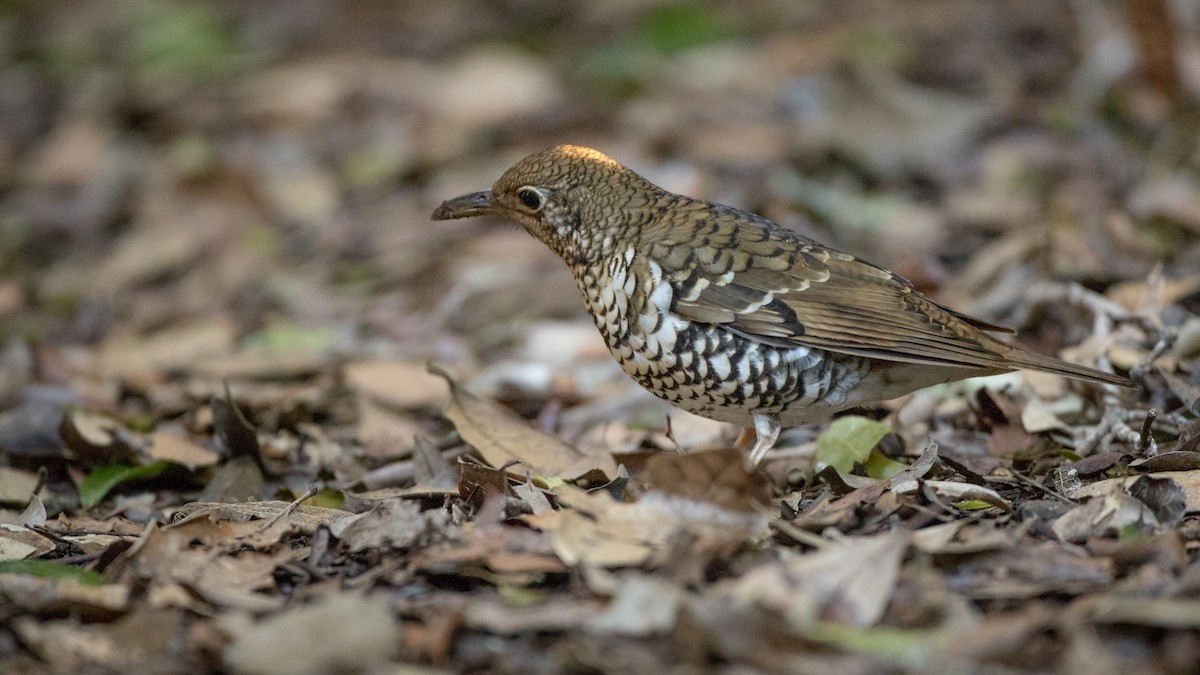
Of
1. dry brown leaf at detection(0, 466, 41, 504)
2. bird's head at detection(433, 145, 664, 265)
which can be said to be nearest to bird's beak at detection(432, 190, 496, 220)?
bird's head at detection(433, 145, 664, 265)

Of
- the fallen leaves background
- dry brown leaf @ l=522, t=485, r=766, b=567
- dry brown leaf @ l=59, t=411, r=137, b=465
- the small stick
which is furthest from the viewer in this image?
dry brown leaf @ l=59, t=411, r=137, b=465

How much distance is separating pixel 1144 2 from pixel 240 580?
660cm

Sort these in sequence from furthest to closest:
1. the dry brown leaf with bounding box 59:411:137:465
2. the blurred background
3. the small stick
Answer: the blurred background → the dry brown leaf with bounding box 59:411:137:465 → the small stick

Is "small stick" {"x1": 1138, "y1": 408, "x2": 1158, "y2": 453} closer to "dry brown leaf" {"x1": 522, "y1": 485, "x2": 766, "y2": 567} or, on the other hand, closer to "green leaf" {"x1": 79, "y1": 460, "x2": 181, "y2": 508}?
"dry brown leaf" {"x1": 522, "y1": 485, "x2": 766, "y2": 567}

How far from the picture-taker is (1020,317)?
6.22 metres

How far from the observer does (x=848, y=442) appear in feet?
16.4

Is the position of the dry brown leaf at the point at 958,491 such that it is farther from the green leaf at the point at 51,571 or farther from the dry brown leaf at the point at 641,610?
the green leaf at the point at 51,571

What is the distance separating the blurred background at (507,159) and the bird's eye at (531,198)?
1.32 meters

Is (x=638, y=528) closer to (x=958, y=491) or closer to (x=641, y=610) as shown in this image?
(x=641, y=610)

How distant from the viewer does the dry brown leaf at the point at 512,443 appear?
5.00 meters

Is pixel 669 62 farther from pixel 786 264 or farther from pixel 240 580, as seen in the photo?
pixel 240 580

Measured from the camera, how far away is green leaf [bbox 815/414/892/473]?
16.1 feet

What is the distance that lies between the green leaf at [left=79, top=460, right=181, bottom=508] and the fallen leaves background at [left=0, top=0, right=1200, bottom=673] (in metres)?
0.05

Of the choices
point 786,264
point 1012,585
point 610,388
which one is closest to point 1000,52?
point 610,388
